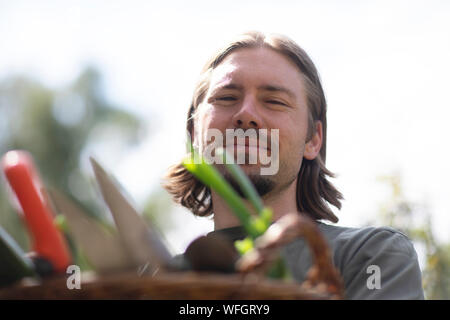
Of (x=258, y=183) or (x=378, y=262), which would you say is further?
(x=258, y=183)

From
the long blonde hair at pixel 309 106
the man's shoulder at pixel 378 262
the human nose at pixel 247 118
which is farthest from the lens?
the long blonde hair at pixel 309 106

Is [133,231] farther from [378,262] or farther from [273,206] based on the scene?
[273,206]

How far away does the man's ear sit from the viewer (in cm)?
250

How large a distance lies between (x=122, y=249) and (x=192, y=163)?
0.20 m

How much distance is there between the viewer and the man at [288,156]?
1.62m

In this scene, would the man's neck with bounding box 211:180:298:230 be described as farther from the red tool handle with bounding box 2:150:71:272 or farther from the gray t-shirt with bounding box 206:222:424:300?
the red tool handle with bounding box 2:150:71:272

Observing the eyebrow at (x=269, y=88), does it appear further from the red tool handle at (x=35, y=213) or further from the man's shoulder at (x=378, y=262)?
the red tool handle at (x=35, y=213)

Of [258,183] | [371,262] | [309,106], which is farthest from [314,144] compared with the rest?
[371,262]

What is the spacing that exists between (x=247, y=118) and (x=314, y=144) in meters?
0.62

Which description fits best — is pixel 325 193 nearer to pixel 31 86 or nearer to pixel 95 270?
pixel 95 270

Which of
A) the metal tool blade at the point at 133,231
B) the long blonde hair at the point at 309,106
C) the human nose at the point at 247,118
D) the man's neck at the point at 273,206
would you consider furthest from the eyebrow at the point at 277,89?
the metal tool blade at the point at 133,231

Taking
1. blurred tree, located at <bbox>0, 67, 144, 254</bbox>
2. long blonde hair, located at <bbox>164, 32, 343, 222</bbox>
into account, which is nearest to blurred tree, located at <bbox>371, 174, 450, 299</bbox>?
long blonde hair, located at <bbox>164, 32, 343, 222</bbox>

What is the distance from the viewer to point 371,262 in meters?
1.63

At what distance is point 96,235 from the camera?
930 mm
